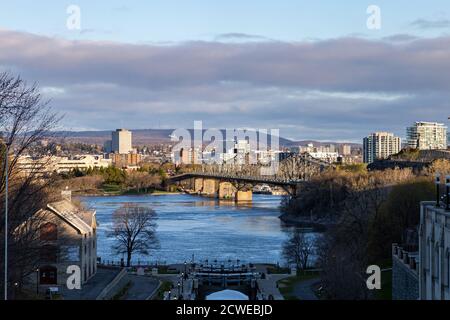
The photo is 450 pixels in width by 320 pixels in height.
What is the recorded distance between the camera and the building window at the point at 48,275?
1630 centimetres

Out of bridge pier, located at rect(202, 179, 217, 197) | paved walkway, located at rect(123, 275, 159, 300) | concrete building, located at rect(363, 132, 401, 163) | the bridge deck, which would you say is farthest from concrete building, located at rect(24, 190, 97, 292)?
concrete building, located at rect(363, 132, 401, 163)

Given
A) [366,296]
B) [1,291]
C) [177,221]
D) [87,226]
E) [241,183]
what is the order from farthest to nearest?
[241,183] < [177,221] < [87,226] < [366,296] < [1,291]

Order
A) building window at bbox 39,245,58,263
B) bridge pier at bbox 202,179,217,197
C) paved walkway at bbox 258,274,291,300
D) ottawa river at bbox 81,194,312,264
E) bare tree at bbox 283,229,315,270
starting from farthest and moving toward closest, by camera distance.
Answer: bridge pier at bbox 202,179,217,197 → ottawa river at bbox 81,194,312,264 → bare tree at bbox 283,229,315,270 → paved walkway at bbox 258,274,291,300 → building window at bbox 39,245,58,263

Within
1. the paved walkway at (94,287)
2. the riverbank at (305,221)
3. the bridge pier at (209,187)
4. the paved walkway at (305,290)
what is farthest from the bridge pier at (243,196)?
the paved walkway at (305,290)

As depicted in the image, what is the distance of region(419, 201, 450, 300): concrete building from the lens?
922 centimetres

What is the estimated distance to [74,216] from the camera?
18.3 meters

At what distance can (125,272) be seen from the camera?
1983 cm

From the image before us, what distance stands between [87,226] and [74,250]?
157 centimetres

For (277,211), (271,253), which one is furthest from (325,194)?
(271,253)

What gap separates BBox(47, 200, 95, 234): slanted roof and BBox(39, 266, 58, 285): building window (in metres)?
1.24

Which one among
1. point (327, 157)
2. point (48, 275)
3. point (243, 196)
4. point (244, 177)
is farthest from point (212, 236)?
point (327, 157)

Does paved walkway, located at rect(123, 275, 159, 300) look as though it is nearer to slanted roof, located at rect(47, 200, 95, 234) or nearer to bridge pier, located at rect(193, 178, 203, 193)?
slanted roof, located at rect(47, 200, 95, 234)
